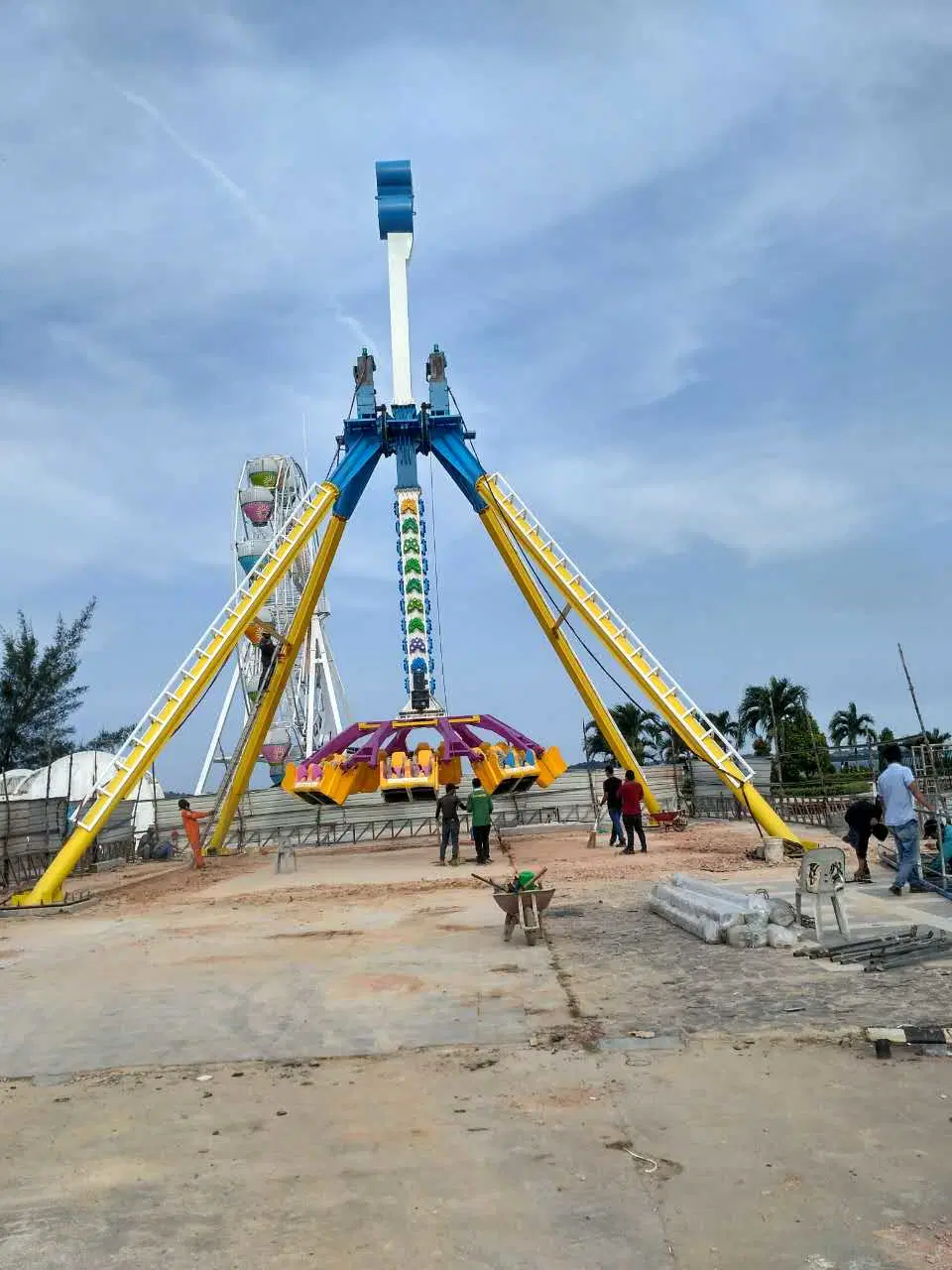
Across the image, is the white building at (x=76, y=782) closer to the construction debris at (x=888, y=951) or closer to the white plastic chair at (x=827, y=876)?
the white plastic chair at (x=827, y=876)

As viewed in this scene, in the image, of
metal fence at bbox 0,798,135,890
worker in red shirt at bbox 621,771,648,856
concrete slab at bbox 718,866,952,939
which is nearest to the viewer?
concrete slab at bbox 718,866,952,939

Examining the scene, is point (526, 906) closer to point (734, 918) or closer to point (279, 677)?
point (734, 918)

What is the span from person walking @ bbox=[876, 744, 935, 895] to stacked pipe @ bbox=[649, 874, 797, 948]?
1.94m

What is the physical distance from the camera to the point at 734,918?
924 cm

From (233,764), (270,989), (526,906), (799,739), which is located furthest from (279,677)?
(799,739)

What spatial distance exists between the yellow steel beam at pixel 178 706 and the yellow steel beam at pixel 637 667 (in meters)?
4.91

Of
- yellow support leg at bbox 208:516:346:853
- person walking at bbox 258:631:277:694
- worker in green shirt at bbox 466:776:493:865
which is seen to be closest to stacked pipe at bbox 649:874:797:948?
worker in green shirt at bbox 466:776:493:865

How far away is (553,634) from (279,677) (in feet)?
25.5

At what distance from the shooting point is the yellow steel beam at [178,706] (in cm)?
1636

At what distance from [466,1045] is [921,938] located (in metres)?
4.32

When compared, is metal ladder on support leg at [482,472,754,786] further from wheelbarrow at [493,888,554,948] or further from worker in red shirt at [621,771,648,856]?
wheelbarrow at [493,888,554,948]

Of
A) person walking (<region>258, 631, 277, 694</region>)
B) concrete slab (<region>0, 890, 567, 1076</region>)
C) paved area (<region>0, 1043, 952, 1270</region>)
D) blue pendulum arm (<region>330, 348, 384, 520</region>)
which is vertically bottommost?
paved area (<region>0, 1043, 952, 1270</region>)

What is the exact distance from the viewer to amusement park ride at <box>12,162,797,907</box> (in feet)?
66.8

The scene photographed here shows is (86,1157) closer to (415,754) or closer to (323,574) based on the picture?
(415,754)
